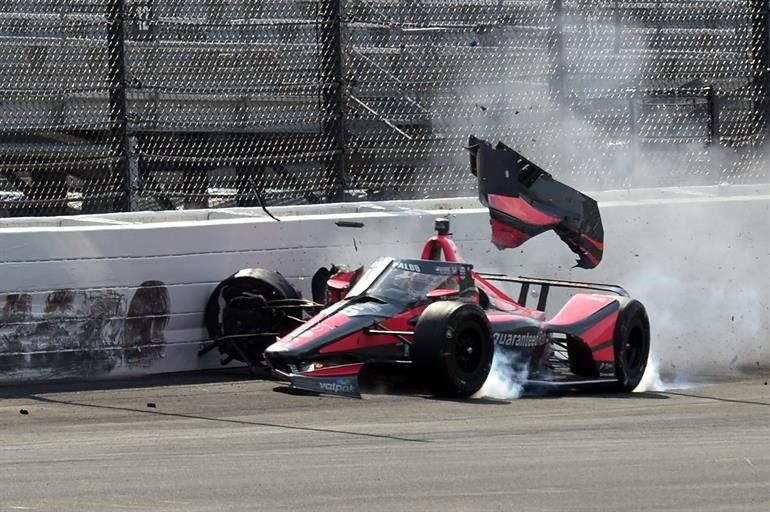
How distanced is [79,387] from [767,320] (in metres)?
4.98

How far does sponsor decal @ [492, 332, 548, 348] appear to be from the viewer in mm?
9078

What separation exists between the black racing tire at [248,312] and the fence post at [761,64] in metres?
4.50

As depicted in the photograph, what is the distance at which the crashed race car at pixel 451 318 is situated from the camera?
8.58 m

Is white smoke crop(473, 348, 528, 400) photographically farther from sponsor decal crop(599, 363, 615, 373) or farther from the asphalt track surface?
sponsor decal crop(599, 363, 615, 373)

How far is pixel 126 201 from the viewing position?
10195 mm

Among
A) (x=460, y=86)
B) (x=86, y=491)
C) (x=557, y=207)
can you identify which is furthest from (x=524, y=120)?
(x=86, y=491)

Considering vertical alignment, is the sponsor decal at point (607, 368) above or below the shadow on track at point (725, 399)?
above

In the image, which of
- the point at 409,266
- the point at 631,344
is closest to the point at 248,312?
the point at 409,266

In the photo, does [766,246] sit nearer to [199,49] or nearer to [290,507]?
[199,49]

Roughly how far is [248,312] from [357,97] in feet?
6.62

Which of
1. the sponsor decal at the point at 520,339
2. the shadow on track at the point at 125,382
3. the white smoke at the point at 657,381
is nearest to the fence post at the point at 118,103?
the shadow on track at the point at 125,382

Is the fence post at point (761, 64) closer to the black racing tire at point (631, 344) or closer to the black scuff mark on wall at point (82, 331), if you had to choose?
the black racing tire at point (631, 344)

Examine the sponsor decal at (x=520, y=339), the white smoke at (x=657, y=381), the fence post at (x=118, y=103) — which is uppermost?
the fence post at (x=118, y=103)

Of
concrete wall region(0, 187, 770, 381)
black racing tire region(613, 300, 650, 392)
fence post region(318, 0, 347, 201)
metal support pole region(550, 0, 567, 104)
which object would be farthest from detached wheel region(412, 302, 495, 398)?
metal support pole region(550, 0, 567, 104)
